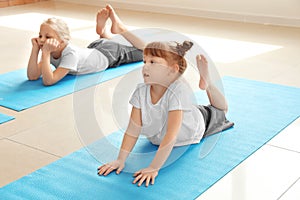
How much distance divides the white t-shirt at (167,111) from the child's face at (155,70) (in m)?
0.07

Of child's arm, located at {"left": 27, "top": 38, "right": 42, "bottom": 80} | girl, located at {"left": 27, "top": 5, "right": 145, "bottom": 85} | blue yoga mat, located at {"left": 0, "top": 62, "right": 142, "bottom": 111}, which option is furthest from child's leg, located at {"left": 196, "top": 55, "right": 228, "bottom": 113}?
child's arm, located at {"left": 27, "top": 38, "right": 42, "bottom": 80}

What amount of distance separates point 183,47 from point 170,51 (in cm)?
7

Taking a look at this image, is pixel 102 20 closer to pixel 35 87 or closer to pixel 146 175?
pixel 35 87

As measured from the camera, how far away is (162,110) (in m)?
2.09

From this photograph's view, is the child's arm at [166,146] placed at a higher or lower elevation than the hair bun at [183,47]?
lower

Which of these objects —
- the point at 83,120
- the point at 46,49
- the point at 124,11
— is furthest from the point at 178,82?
the point at 124,11

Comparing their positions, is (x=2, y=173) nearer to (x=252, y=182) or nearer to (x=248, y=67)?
(x=252, y=182)

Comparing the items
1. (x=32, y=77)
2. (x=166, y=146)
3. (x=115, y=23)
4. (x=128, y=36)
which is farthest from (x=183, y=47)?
(x=32, y=77)

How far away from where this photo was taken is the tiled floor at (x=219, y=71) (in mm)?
2018

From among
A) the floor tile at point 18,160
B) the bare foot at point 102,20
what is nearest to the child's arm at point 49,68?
the bare foot at point 102,20

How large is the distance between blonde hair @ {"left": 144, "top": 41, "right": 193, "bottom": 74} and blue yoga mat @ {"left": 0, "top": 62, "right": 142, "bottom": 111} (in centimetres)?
108

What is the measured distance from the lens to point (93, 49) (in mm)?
3430

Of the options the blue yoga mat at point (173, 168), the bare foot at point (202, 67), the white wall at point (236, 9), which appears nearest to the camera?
the blue yoga mat at point (173, 168)

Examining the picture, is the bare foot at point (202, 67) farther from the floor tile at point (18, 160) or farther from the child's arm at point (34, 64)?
the child's arm at point (34, 64)
